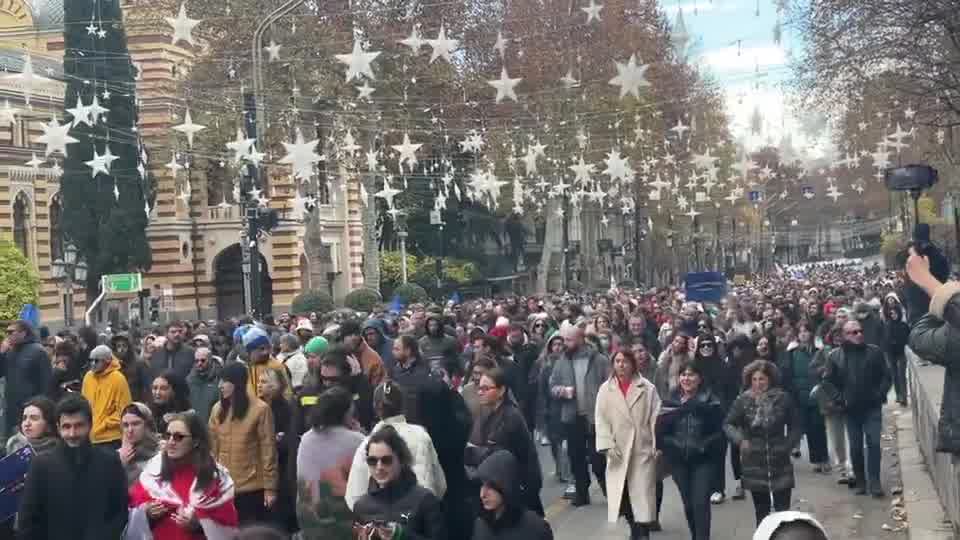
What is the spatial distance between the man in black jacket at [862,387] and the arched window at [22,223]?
122 ft

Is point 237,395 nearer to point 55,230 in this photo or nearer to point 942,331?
point 942,331

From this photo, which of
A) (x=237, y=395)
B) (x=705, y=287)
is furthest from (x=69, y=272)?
(x=237, y=395)

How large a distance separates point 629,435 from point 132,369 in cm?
472

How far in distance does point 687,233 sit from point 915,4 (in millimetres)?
66028

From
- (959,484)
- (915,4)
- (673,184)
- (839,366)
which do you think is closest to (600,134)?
(673,184)

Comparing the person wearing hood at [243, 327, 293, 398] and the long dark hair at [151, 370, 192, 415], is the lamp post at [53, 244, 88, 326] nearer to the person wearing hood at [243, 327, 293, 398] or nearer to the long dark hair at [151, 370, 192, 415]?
the person wearing hood at [243, 327, 293, 398]

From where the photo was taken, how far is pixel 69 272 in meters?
38.8

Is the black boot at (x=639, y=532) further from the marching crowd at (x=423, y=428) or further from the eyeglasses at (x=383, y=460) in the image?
the eyeglasses at (x=383, y=460)

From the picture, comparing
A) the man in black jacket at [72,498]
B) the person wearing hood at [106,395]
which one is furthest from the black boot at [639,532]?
the man in black jacket at [72,498]

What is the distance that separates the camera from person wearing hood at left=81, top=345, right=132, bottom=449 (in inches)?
498

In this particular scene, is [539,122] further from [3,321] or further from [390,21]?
[3,321]

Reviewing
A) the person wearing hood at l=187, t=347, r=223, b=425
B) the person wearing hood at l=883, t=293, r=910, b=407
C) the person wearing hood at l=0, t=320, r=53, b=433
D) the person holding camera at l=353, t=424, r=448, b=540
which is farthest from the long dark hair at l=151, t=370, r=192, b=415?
the person wearing hood at l=883, t=293, r=910, b=407

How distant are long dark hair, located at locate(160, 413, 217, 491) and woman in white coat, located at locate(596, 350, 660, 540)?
4.71 meters

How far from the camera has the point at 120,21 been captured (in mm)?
44031
